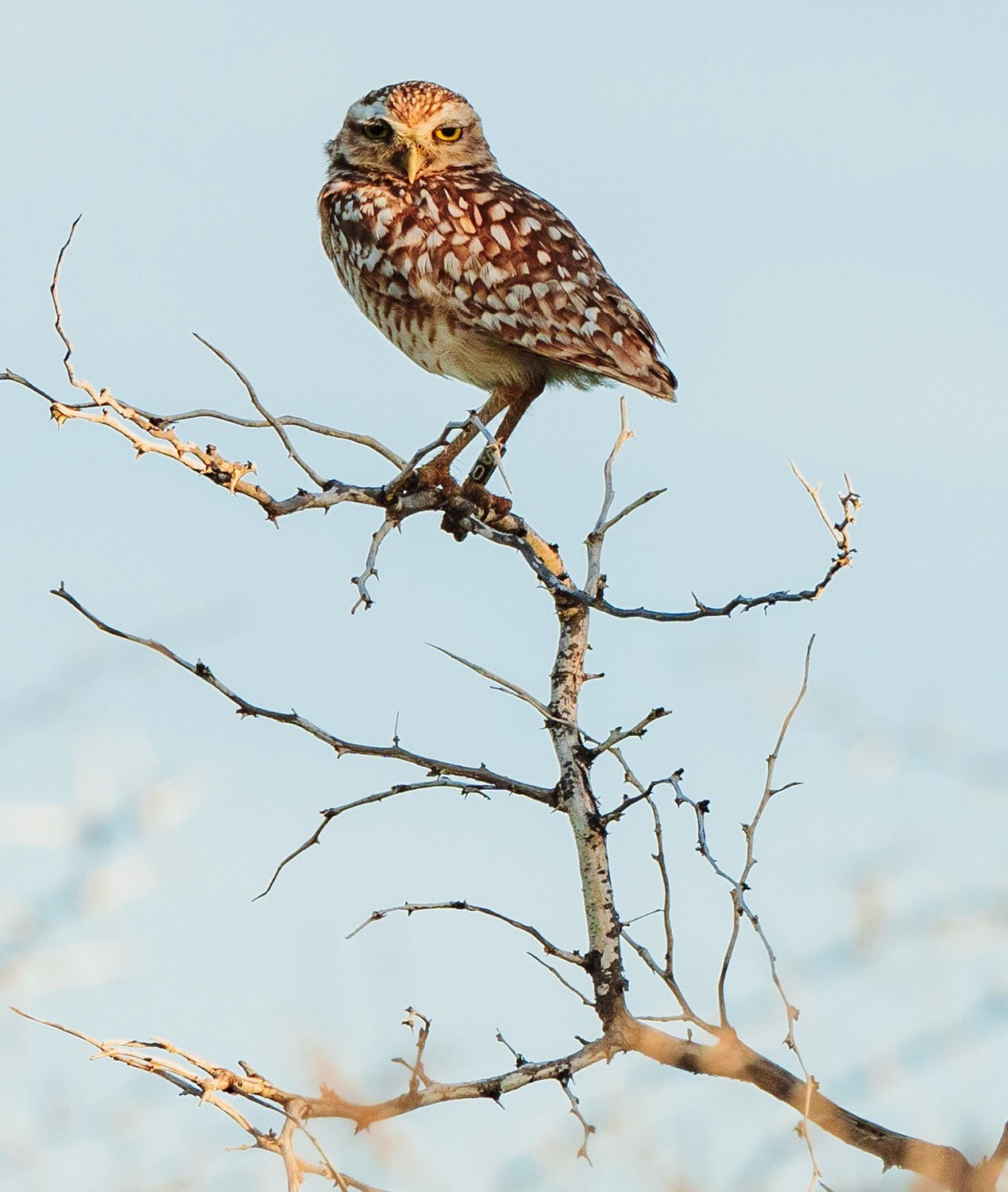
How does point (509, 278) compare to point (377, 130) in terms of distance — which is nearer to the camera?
point (509, 278)

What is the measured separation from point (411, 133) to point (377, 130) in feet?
0.77

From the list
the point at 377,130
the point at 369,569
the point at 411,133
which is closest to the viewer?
the point at 369,569

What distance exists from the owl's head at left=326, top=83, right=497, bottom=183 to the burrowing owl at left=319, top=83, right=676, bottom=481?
10 centimetres

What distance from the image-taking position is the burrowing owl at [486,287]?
7.20 meters

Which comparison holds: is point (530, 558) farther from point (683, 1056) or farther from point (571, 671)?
point (683, 1056)

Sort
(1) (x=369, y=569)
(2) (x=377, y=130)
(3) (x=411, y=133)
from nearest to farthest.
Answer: (1) (x=369, y=569)
(3) (x=411, y=133)
(2) (x=377, y=130)

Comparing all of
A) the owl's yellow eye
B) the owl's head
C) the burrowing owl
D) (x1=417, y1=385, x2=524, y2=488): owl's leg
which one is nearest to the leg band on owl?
(x1=417, y1=385, x2=524, y2=488): owl's leg

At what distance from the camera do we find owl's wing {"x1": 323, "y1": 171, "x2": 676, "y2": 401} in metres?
7.18

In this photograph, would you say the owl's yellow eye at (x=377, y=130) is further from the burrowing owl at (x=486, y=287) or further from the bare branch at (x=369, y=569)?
the bare branch at (x=369, y=569)

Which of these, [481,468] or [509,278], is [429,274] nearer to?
[509,278]

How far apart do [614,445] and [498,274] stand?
1528 millimetres

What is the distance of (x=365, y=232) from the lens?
25.0 feet

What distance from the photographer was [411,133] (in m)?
8.27

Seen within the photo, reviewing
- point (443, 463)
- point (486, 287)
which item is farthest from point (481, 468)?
point (486, 287)
